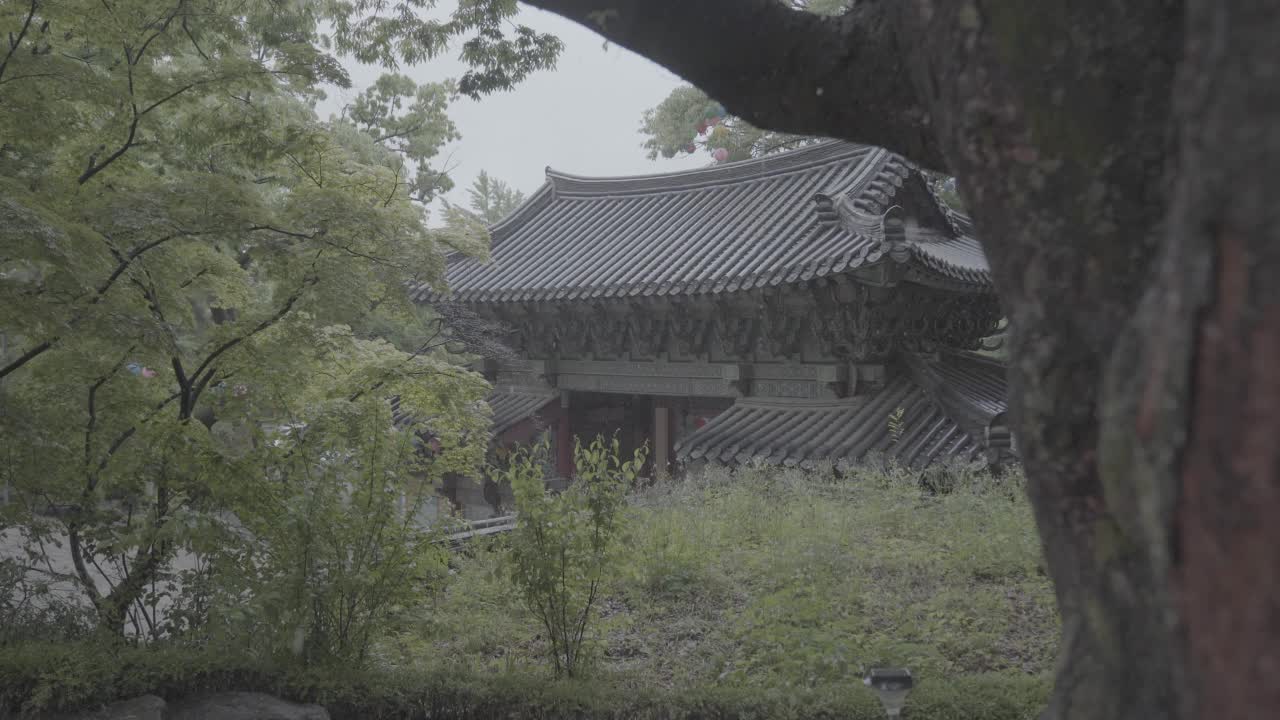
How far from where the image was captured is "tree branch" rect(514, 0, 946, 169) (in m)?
2.40

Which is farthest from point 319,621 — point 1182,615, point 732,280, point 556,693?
point 732,280

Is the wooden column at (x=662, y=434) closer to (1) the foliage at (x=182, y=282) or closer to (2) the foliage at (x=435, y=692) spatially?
(1) the foliage at (x=182, y=282)

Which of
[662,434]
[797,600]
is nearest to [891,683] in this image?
[797,600]

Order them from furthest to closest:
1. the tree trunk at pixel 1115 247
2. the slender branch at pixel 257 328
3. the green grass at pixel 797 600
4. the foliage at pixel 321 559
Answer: the slender branch at pixel 257 328, the green grass at pixel 797 600, the foliage at pixel 321 559, the tree trunk at pixel 1115 247

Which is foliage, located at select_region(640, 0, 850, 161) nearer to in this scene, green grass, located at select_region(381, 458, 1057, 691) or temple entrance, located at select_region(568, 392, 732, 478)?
temple entrance, located at select_region(568, 392, 732, 478)

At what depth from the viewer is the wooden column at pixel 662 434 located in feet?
42.2

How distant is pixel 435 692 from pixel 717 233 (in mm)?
8528

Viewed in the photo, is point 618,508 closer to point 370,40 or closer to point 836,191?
point 370,40

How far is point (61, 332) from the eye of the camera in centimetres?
424

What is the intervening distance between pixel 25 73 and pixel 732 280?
23.0 ft

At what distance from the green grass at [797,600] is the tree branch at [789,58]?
2982mm

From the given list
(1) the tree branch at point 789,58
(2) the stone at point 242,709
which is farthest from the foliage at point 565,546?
(1) the tree branch at point 789,58

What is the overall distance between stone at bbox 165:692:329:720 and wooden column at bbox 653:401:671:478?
8.60 meters

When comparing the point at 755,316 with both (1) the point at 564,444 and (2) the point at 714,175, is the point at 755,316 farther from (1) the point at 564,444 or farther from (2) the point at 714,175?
(1) the point at 564,444
